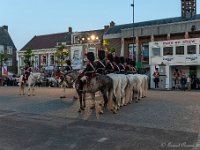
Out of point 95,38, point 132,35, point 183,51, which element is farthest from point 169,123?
point 95,38

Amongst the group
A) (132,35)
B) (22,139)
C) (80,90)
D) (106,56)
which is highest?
(132,35)

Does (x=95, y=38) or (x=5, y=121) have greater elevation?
(x=95, y=38)

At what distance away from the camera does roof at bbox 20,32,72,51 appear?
6688 cm

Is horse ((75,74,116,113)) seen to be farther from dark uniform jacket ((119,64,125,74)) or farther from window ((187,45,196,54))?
window ((187,45,196,54))

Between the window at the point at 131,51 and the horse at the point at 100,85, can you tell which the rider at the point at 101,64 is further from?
the window at the point at 131,51

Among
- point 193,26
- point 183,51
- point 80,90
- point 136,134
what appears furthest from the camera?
point 193,26

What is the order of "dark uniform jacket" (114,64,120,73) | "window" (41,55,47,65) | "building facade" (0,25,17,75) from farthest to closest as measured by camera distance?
"building facade" (0,25,17,75), "window" (41,55,47,65), "dark uniform jacket" (114,64,120,73)

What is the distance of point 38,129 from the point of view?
10.5 meters

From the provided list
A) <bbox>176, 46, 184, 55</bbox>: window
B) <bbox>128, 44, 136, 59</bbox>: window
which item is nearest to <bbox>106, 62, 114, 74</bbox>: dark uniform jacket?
<bbox>176, 46, 184, 55</bbox>: window

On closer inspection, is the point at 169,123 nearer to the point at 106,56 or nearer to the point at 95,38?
the point at 106,56

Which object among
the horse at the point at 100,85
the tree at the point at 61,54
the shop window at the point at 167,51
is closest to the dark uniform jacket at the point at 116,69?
the horse at the point at 100,85

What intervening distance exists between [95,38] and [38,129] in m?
49.7

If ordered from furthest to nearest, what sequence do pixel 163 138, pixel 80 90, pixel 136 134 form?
1. pixel 80 90
2. pixel 136 134
3. pixel 163 138

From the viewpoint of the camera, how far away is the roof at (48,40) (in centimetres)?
6688
